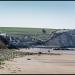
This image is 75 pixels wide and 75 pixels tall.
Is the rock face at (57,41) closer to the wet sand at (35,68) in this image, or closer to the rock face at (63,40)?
the rock face at (63,40)

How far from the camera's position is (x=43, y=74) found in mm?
22016

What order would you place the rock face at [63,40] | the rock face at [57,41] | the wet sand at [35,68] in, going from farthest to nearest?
the rock face at [63,40], the rock face at [57,41], the wet sand at [35,68]

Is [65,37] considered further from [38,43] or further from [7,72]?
[7,72]

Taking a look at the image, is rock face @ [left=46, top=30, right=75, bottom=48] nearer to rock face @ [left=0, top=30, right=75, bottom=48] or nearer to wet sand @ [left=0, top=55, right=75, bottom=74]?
rock face @ [left=0, top=30, right=75, bottom=48]

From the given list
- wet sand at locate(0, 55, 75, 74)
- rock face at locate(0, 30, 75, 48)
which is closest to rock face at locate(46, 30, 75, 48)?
rock face at locate(0, 30, 75, 48)

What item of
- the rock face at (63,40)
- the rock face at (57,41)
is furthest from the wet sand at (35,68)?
the rock face at (63,40)

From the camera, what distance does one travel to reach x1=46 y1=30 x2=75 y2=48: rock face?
64.5 metres

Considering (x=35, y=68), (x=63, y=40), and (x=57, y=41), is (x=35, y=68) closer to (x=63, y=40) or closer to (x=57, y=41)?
(x=57, y=41)

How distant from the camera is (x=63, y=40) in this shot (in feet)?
214

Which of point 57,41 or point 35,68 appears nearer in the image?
point 35,68

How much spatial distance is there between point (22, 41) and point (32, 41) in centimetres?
234

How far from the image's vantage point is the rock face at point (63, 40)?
6454 cm

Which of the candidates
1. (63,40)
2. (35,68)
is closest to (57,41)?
(63,40)

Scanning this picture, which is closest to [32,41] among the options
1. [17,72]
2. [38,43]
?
[38,43]
